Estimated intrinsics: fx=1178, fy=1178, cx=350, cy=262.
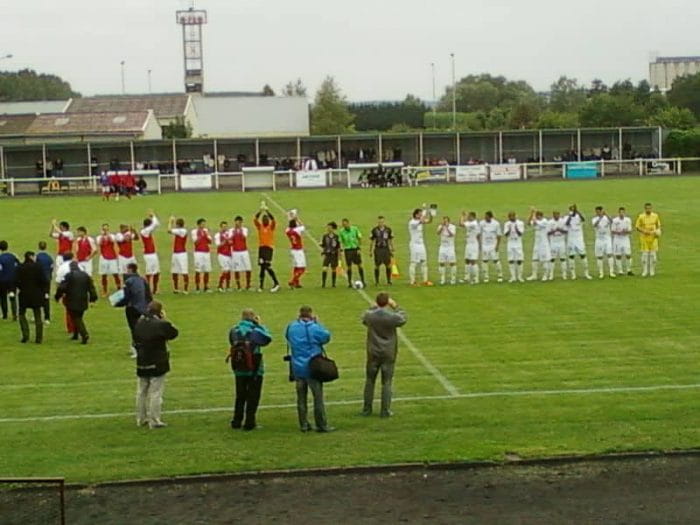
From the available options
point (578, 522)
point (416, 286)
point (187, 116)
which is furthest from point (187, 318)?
point (187, 116)

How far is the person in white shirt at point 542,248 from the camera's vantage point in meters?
29.4

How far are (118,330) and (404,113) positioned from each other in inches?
4755

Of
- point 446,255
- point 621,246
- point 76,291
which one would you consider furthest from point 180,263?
point 621,246

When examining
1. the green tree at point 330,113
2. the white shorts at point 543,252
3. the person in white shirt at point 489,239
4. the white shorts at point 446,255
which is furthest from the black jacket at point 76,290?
the green tree at point 330,113

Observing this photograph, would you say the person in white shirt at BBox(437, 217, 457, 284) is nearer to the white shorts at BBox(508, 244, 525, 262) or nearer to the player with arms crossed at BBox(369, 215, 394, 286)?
the player with arms crossed at BBox(369, 215, 394, 286)

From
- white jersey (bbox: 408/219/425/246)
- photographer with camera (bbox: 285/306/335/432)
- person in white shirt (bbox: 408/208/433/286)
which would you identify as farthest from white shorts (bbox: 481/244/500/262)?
photographer with camera (bbox: 285/306/335/432)

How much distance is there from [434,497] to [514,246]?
17.3 m

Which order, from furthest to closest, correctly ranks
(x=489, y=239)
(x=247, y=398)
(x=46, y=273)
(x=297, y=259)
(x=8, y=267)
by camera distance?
(x=489, y=239) < (x=297, y=259) < (x=8, y=267) < (x=46, y=273) < (x=247, y=398)

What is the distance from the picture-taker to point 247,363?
15.2m

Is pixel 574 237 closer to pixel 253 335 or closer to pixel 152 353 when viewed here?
pixel 253 335

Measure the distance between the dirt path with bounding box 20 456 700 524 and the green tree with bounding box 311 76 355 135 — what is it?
107470mm

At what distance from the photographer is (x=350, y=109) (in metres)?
144

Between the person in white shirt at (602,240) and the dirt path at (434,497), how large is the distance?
1638cm

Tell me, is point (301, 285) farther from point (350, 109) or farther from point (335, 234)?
point (350, 109)
